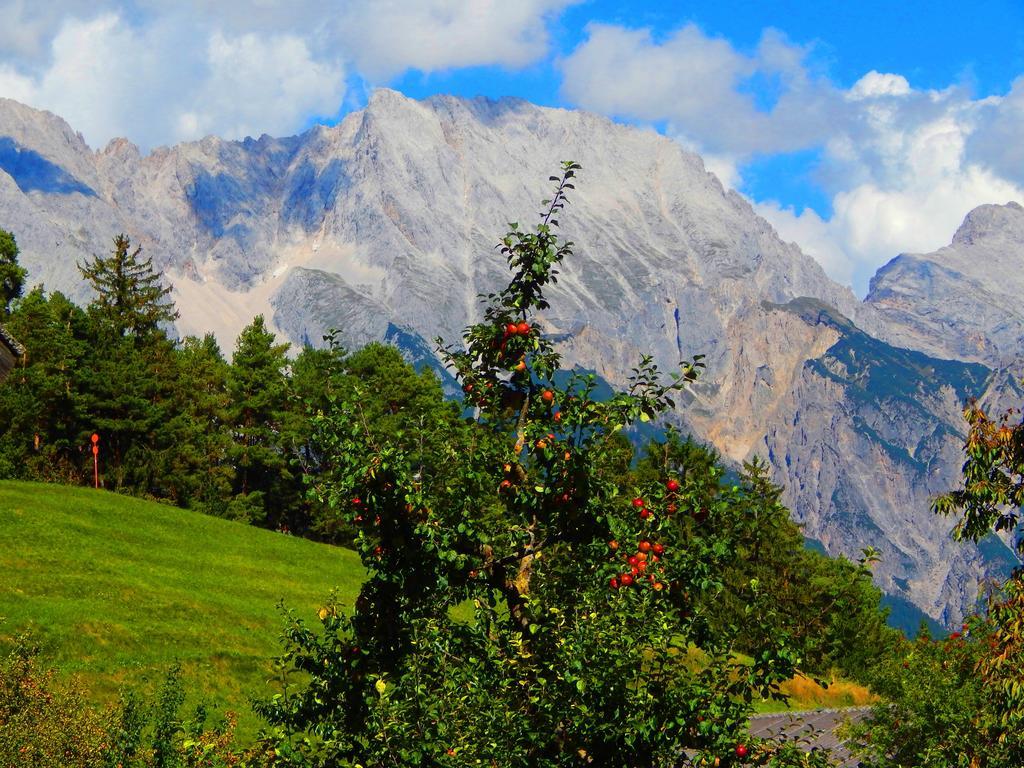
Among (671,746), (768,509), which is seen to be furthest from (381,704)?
(768,509)

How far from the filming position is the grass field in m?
34.3

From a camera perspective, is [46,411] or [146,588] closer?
[146,588]

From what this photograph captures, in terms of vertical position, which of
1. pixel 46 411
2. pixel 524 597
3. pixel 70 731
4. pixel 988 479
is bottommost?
pixel 70 731

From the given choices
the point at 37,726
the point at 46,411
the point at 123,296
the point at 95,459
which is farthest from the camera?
the point at 123,296

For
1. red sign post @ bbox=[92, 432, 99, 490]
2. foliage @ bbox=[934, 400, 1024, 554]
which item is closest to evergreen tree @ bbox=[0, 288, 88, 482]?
red sign post @ bbox=[92, 432, 99, 490]

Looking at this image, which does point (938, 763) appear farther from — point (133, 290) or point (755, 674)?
point (133, 290)

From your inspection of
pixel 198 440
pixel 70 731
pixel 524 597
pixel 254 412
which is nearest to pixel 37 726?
pixel 70 731

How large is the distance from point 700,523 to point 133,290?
117 metres

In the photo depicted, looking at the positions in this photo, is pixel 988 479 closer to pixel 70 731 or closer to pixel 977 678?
pixel 977 678

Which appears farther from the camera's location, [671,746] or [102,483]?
[102,483]

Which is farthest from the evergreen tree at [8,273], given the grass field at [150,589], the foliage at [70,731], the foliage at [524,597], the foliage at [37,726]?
the foliage at [524,597]

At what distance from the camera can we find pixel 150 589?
42719mm

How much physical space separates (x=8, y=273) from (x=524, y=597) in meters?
102

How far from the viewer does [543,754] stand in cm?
1362
